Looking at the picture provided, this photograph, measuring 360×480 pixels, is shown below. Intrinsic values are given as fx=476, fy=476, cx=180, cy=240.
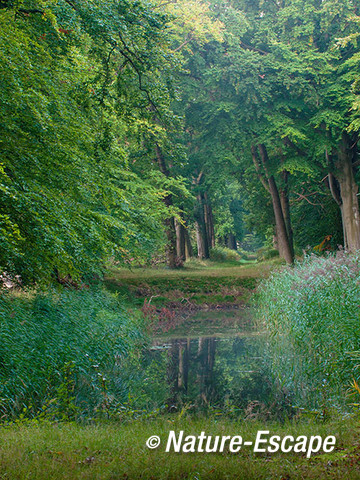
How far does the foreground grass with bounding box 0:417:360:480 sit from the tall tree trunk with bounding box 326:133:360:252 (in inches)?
683

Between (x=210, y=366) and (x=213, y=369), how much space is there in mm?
363

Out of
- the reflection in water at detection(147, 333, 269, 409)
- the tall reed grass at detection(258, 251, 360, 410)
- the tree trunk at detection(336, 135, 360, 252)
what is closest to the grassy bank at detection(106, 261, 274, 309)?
the tree trunk at detection(336, 135, 360, 252)

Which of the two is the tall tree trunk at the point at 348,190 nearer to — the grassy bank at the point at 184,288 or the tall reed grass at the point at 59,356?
the grassy bank at the point at 184,288

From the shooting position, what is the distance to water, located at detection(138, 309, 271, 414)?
7910 mm

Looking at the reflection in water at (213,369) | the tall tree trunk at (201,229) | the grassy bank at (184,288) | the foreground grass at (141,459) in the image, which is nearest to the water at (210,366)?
the reflection in water at (213,369)

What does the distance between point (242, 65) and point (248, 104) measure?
1.68 meters

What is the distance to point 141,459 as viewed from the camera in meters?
4.02

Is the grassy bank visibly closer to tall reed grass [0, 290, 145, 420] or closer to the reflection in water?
the reflection in water

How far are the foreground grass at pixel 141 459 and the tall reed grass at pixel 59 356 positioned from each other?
1373mm

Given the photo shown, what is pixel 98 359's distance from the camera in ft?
30.1

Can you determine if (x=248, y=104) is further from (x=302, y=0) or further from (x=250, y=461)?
(x=250, y=461)

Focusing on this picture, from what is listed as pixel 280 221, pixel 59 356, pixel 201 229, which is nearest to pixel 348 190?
pixel 280 221

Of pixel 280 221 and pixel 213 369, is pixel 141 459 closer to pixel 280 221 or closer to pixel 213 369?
pixel 213 369

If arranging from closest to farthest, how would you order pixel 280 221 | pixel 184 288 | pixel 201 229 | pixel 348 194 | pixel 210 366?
pixel 210 366
pixel 348 194
pixel 184 288
pixel 280 221
pixel 201 229
